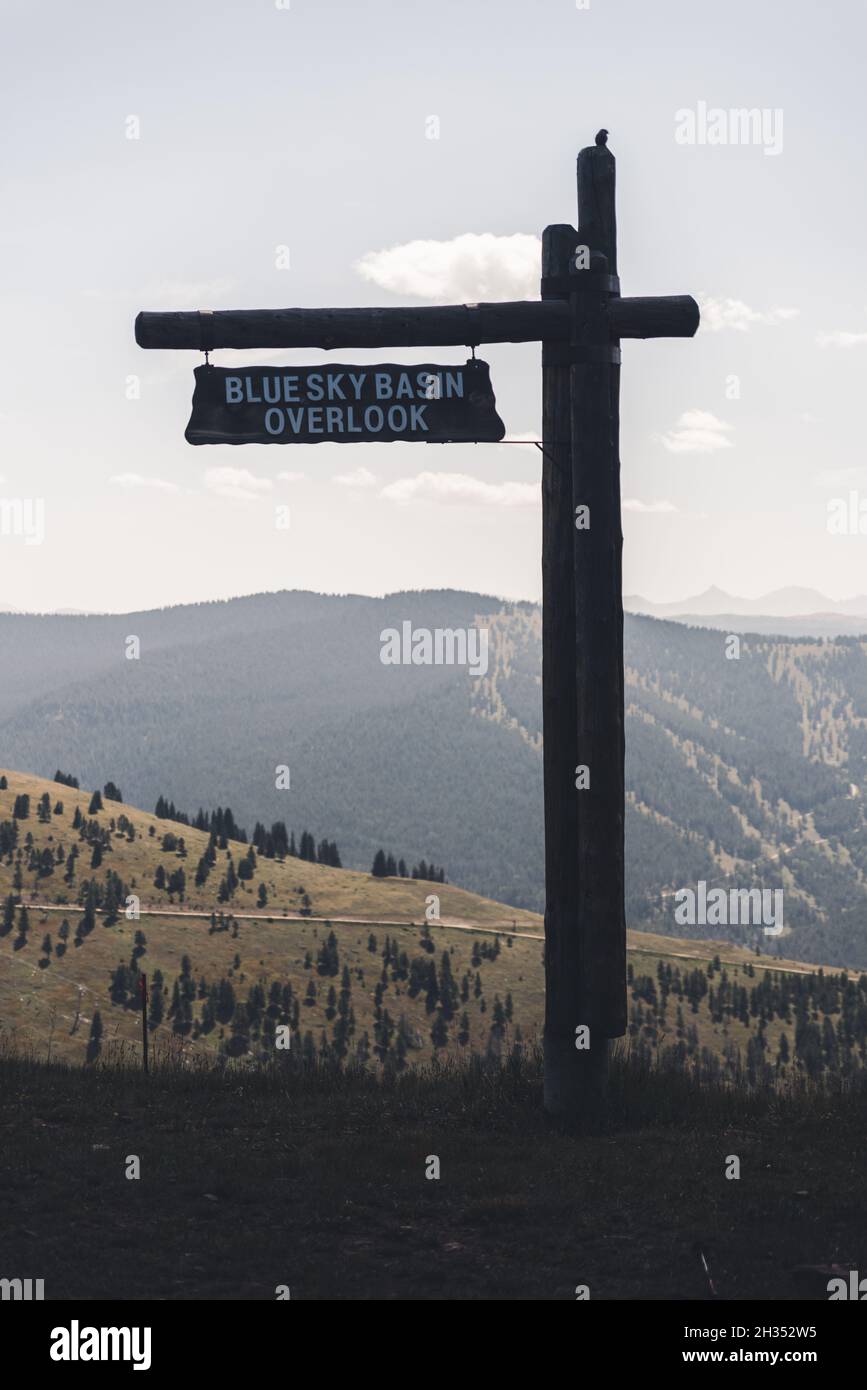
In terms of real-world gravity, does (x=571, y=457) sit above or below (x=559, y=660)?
above

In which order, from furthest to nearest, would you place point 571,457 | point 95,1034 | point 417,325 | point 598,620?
point 95,1034 → point 417,325 → point 571,457 → point 598,620

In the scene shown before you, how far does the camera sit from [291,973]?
385ft

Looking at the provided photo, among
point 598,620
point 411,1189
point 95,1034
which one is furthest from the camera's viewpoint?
point 95,1034

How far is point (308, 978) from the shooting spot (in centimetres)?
11769

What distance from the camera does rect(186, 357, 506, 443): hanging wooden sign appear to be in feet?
42.0

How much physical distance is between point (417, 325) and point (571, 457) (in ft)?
6.06

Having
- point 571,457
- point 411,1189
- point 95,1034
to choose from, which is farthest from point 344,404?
point 95,1034

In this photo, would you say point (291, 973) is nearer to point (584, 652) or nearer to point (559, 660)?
point (559, 660)

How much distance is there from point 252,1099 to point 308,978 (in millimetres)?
107514

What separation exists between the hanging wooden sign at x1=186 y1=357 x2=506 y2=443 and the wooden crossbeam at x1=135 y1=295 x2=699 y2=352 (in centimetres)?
26

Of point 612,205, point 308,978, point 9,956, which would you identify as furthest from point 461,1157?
point 308,978

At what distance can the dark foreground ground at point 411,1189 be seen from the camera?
831cm

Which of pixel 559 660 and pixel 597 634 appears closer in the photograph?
pixel 597 634

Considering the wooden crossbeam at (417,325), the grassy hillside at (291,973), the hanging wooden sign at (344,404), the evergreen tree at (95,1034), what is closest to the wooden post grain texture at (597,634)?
the wooden crossbeam at (417,325)
